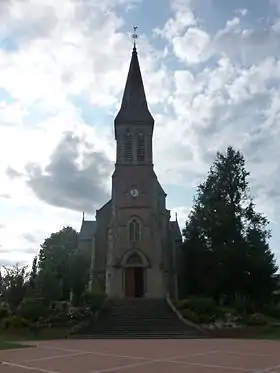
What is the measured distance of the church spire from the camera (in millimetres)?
44594

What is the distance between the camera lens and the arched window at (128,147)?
4356 centimetres

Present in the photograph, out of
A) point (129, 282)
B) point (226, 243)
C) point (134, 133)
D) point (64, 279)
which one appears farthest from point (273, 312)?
point (134, 133)

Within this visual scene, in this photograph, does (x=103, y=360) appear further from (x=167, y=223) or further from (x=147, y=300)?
(x=167, y=223)

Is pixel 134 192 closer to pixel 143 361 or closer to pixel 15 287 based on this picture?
pixel 15 287

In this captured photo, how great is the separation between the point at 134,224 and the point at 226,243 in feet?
26.7

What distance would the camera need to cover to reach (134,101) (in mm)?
46469

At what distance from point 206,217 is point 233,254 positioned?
4.47 m

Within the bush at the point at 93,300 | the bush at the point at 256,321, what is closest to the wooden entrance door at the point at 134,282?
the bush at the point at 93,300

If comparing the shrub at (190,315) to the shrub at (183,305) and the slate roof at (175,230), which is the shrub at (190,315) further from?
the slate roof at (175,230)

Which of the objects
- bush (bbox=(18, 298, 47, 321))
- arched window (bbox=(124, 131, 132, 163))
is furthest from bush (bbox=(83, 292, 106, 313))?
arched window (bbox=(124, 131, 132, 163))

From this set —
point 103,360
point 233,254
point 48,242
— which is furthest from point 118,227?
point 103,360

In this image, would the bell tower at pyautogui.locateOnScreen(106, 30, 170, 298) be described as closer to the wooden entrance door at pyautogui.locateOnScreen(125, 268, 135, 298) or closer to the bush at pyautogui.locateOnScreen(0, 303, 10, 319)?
the wooden entrance door at pyautogui.locateOnScreen(125, 268, 135, 298)

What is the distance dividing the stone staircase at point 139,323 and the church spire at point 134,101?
17452mm

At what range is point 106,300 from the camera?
34.5 meters
